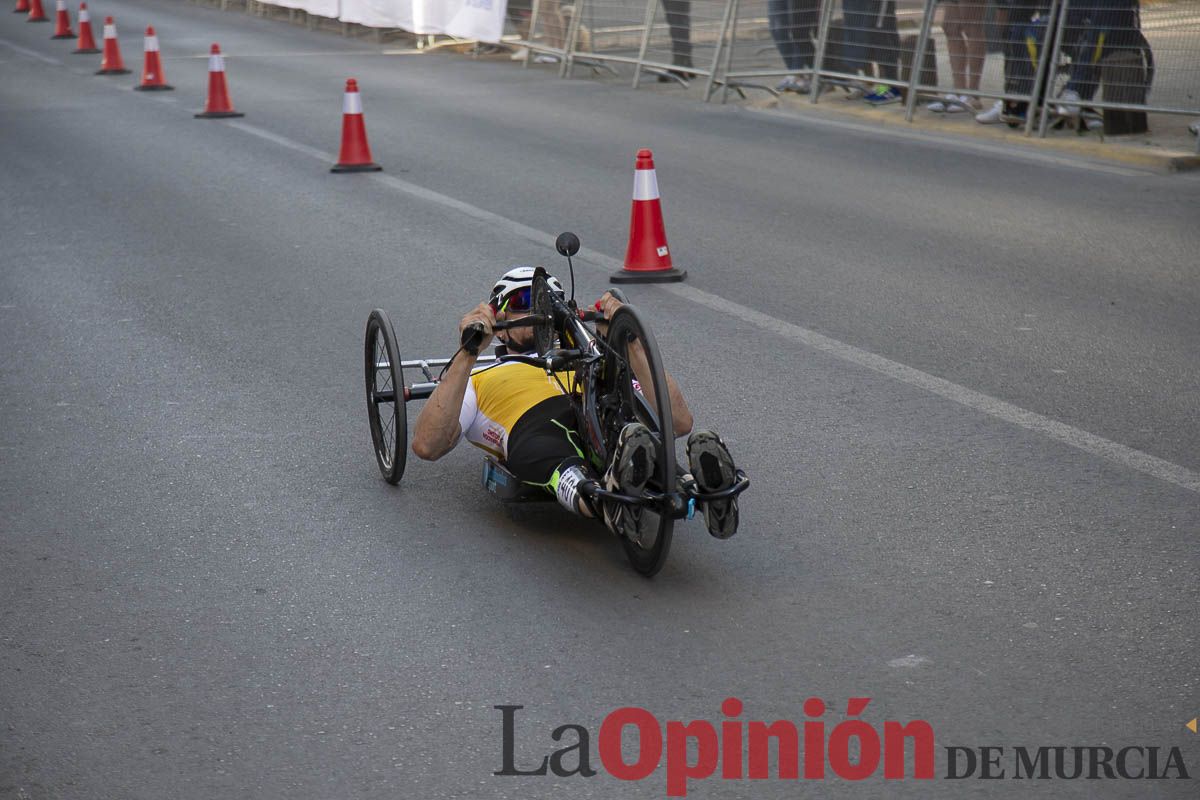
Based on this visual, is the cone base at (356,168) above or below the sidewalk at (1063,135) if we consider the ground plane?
below

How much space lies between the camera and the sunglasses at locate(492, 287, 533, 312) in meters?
5.30

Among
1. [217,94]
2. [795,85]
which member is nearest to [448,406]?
[217,94]

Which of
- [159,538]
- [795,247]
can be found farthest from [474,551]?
[795,247]

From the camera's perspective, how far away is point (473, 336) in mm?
4969

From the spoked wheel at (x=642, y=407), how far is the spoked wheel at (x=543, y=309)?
28 cm

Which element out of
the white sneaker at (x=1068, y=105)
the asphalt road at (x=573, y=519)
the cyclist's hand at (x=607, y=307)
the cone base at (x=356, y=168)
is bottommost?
the asphalt road at (x=573, y=519)

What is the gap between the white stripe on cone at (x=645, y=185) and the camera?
866cm

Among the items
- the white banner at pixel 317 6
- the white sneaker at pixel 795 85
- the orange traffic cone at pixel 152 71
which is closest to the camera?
the white sneaker at pixel 795 85

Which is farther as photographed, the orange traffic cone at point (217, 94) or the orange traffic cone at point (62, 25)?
the orange traffic cone at point (62, 25)

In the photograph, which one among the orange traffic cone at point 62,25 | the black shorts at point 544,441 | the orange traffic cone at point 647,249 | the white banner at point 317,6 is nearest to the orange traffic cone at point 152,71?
the white banner at point 317,6

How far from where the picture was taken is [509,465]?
5.03 metres

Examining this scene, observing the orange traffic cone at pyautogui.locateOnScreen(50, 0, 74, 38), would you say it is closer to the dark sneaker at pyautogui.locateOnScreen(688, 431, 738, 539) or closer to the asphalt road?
the asphalt road

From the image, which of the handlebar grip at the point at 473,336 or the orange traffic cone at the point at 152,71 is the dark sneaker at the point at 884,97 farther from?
the handlebar grip at the point at 473,336

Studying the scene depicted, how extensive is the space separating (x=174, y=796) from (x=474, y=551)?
1.62 meters
